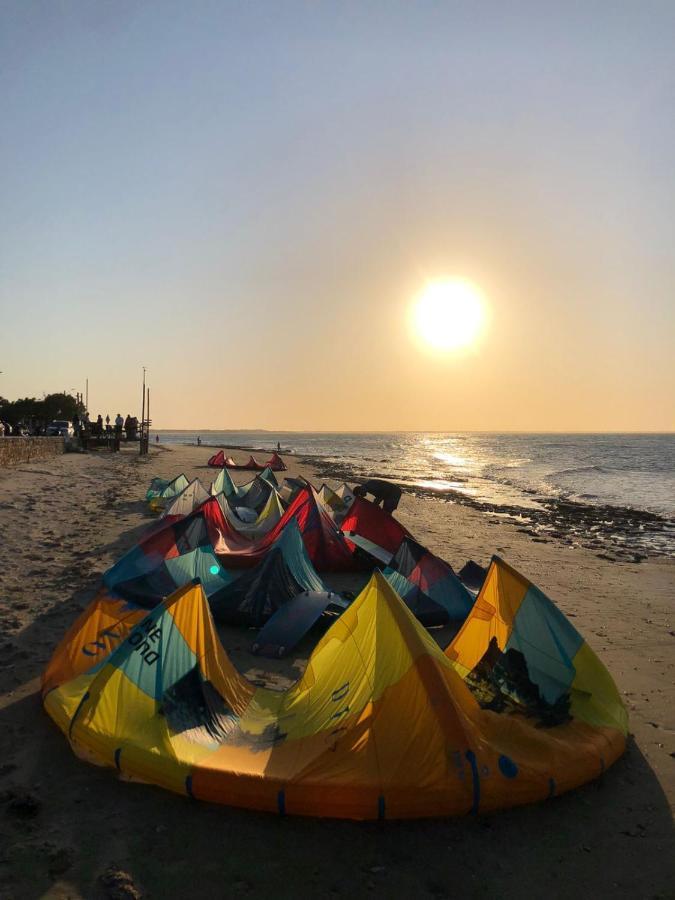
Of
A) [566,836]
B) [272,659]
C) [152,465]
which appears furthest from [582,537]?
[152,465]

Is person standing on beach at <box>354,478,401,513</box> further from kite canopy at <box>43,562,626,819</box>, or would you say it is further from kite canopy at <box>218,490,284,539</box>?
kite canopy at <box>43,562,626,819</box>

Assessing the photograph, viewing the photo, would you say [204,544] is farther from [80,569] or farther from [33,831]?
[33,831]

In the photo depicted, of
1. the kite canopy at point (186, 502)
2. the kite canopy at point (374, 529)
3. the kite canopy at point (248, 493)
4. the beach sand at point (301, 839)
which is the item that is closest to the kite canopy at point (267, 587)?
the beach sand at point (301, 839)

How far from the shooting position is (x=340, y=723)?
472 cm

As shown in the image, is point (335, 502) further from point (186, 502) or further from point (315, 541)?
point (315, 541)

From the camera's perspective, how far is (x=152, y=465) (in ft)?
115

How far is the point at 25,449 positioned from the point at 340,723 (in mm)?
25989

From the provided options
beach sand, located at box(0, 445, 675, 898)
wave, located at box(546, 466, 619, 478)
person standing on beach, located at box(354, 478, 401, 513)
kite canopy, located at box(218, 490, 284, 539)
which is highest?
person standing on beach, located at box(354, 478, 401, 513)

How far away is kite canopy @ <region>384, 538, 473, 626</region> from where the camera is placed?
8.53m

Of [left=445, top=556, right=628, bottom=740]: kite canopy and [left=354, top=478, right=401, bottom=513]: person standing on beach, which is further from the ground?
[left=354, top=478, right=401, bottom=513]: person standing on beach

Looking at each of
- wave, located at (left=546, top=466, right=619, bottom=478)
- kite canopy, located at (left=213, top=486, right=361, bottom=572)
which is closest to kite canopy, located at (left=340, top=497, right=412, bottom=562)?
kite canopy, located at (left=213, top=486, right=361, bottom=572)

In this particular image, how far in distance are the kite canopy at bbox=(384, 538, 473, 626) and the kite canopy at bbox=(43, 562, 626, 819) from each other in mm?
2557

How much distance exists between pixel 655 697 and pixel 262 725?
4157mm

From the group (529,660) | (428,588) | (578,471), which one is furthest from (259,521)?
(578,471)
